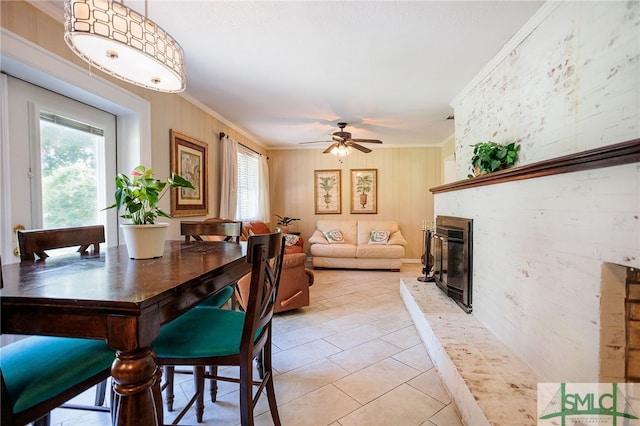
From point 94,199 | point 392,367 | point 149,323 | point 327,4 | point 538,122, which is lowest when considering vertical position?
point 392,367

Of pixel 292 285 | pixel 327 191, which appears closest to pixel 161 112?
pixel 292 285

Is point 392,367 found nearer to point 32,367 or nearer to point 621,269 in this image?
point 621,269

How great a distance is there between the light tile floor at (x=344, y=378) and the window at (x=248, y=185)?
2505 mm

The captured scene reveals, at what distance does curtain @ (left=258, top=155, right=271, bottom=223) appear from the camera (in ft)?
18.7

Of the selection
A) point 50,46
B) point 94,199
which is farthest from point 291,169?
point 50,46

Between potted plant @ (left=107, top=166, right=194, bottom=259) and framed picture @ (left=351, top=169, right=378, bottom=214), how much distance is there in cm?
513

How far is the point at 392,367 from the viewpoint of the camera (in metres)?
2.17

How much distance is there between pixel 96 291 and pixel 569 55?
2.57 metres

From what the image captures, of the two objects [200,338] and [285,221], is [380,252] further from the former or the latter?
[200,338]

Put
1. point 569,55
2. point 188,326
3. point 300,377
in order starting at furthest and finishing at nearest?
point 300,377, point 569,55, point 188,326

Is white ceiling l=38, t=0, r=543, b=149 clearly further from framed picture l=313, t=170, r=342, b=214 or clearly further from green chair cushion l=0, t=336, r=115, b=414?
framed picture l=313, t=170, r=342, b=214

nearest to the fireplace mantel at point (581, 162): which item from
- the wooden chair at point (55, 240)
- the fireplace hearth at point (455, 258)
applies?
the fireplace hearth at point (455, 258)

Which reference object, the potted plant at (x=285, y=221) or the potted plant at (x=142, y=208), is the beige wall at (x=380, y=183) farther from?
the potted plant at (x=142, y=208)

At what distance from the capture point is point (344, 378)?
204 centimetres
